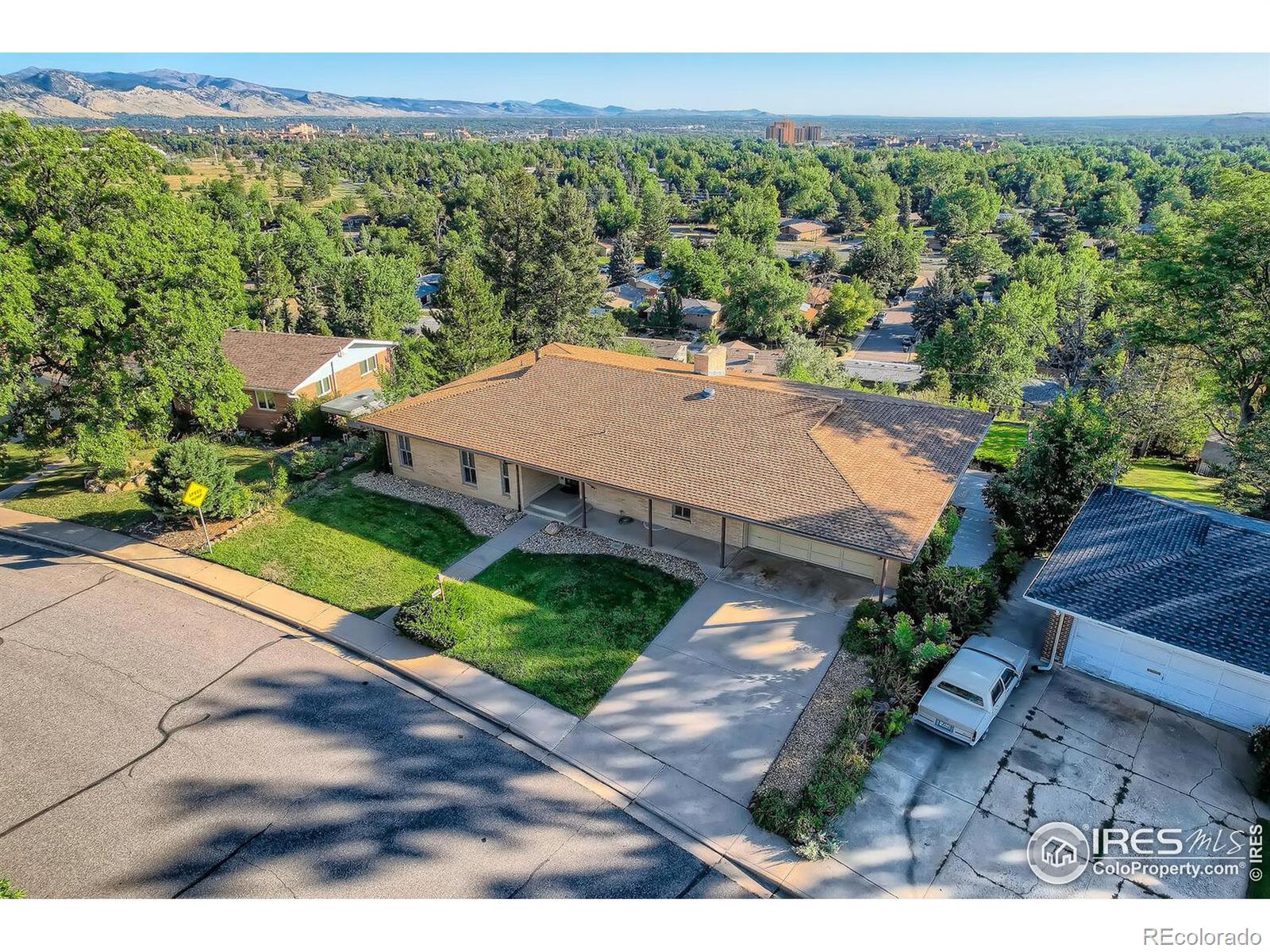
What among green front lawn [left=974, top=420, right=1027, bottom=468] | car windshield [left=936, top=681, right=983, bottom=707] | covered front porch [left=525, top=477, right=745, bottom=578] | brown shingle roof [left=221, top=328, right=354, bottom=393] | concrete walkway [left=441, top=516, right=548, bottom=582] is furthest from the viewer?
brown shingle roof [left=221, top=328, right=354, bottom=393]

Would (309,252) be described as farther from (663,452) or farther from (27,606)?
(663,452)

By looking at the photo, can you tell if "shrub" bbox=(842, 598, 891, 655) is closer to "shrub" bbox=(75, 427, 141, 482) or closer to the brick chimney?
the brick chimney

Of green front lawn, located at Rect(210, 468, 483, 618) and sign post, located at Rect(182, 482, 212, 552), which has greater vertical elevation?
sign post, located at Rect(182, 482, 212, 552)

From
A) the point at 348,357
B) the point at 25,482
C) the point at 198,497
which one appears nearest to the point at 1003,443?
the point at 198,497

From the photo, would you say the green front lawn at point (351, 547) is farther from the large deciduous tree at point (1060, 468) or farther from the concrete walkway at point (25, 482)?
the large deciduous tree at point (1060, 468)

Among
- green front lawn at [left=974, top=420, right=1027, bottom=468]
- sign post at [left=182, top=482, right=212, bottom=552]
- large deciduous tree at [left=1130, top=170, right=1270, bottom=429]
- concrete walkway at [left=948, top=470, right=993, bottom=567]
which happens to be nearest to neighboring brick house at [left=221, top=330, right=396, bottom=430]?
sign post at [left=182, top=482, right=212, bottom=552]

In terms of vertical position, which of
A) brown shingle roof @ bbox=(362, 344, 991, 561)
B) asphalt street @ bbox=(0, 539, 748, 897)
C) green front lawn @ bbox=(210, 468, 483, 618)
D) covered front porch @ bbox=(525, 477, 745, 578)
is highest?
brown shingle roof @ bbox=(362, 344, 991, 561)

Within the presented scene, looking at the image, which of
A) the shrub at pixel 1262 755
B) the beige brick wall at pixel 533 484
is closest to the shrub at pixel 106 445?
the beige brick wall at pixel 533 484
